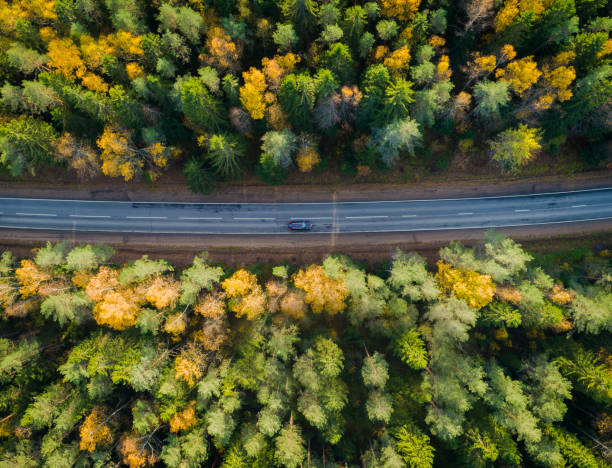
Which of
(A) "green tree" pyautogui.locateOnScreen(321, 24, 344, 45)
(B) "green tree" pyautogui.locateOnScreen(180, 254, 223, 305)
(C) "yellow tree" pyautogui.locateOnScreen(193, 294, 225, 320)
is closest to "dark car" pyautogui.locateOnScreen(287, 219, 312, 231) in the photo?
(B) "green tree" pyautogui.locateOnScreen(180, 254, 223, 305)

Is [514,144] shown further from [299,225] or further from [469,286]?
[299,225]

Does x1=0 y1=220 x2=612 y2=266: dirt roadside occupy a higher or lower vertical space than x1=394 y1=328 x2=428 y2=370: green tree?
higher

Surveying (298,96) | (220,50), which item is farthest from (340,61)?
(220,50)

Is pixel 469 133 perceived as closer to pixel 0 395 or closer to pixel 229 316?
pixel 229 316

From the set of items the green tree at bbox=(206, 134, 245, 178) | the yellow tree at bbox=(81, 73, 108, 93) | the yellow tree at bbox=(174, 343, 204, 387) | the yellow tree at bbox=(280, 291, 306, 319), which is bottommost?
the yellow tree at bbox=(174, 343, 204, 387)

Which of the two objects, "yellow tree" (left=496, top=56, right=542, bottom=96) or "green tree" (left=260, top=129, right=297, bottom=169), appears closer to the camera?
"yellow tree" (left=496, top=56, right=542, bottom=96)

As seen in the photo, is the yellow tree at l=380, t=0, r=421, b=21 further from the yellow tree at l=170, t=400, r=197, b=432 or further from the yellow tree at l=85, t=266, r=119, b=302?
the yellow tree at l=170, t=400, r=197, b=432

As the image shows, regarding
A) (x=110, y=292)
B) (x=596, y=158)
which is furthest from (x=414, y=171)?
(x=110, y=292)

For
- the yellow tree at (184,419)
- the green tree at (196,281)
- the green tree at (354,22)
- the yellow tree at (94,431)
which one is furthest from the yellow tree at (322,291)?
the yellow tree at (94,431)
